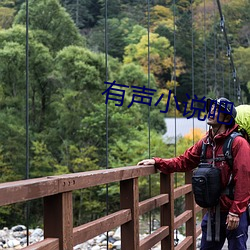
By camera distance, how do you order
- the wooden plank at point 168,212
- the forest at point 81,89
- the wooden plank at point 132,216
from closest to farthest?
the wooden plank at point 132,216, the wooden plank at point 168,212, the forest at point 81,89

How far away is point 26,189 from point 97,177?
0.47 metres

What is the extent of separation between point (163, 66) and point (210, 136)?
16.7 meters

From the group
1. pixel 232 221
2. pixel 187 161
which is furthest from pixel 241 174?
pixel 187 161

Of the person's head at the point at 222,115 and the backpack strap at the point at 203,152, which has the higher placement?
the person's head at the point at 222,115

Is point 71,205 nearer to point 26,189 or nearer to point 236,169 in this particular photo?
point 26,189

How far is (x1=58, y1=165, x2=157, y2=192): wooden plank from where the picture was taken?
1.50 metres

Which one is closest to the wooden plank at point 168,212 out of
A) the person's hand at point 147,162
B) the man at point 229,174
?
the person's hand at point 147,162

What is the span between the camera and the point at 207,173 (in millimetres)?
2031

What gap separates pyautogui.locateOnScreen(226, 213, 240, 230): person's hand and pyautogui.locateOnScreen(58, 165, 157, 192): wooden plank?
0.33 meters

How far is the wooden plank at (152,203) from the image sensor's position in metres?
2.27

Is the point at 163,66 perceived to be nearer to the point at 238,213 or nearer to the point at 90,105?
the point at 90,105

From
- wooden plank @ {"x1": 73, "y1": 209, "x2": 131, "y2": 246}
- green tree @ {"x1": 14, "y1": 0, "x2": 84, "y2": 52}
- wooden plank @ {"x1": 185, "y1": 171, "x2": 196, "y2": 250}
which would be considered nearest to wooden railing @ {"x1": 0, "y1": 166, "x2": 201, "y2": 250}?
wooden plank @ {"x1": 73, "y1": 209, "x2": 131, "y2": 246}

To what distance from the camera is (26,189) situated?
128 cm

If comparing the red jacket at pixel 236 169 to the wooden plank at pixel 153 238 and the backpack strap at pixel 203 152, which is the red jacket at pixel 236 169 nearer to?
the backpack strap at pixel 203 152
